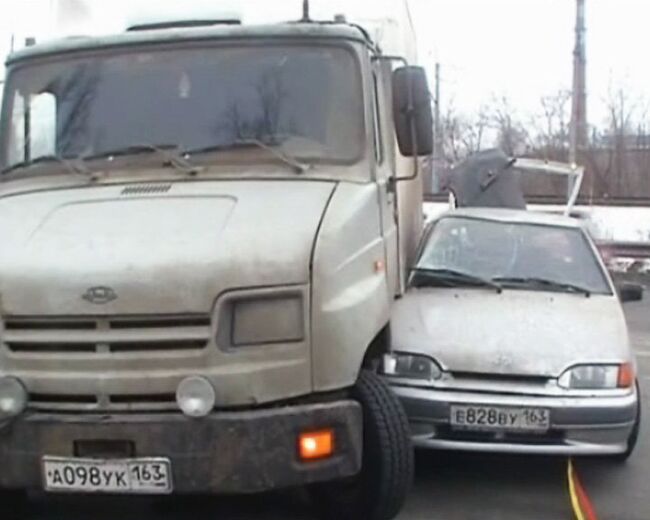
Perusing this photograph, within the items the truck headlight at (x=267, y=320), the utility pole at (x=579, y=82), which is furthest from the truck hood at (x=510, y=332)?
the utility pole at (x=579, y=82)

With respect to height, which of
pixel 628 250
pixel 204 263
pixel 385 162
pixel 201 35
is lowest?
pixel 628 250

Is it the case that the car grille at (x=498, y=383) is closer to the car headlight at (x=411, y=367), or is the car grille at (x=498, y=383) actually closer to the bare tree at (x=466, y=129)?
the car headlight at (x=411, y=367)

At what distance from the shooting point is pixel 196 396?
171 inches

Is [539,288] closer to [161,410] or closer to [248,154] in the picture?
[248,154]

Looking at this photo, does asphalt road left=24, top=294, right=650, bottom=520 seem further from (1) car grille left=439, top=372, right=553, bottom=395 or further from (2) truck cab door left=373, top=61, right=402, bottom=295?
(2) truck cab door left=373, top=61, right=402, bottom=295

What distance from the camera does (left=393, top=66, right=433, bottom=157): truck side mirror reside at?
5.69 m

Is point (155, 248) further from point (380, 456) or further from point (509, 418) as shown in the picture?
point (509, 418)

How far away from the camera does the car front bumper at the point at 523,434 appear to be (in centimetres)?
558

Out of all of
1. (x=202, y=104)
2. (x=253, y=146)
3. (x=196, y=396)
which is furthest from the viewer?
(x=202, y=104)

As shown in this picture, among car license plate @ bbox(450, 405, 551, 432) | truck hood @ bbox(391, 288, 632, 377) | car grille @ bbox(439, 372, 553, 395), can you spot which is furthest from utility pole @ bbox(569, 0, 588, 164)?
car license plate @ bbox(450, 405, 551, 432)

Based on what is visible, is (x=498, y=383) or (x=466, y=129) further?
(x=466, y=129)

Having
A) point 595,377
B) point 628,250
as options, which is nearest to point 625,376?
point 595,377

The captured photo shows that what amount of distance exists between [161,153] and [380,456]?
1823mm

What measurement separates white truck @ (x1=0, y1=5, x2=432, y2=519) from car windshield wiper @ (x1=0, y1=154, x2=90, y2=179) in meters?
0.02
